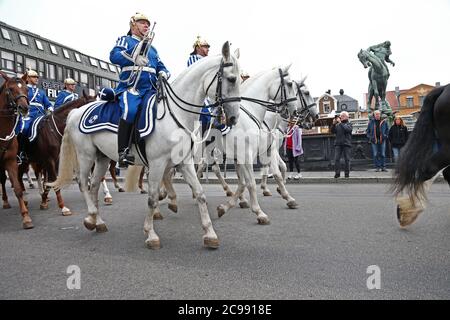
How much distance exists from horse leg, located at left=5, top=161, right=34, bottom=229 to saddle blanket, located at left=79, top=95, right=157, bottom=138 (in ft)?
5.74

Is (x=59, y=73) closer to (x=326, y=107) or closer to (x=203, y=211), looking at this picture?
(x=203, y=211)

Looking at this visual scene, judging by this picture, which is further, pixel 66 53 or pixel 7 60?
pixel 66 53

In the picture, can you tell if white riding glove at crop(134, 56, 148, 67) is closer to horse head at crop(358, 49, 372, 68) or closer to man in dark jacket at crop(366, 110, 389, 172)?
man in dark jacket at crop(366, 110, 389, 172)

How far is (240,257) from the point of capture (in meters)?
4.32

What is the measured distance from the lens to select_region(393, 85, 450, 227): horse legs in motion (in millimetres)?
3807

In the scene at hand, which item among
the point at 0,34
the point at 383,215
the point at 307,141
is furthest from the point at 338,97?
the point at 383,215

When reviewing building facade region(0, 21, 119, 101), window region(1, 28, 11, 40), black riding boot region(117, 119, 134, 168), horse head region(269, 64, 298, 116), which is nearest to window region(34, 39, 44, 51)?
building facade region(0, 21, 119, 101)

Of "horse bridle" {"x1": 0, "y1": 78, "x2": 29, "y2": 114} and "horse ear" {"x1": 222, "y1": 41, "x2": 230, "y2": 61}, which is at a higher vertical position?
"horse ear" {"x1": 222, "y1": 41, "x2": 230, "y2": 61}

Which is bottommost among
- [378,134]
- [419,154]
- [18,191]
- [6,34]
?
[18,191]

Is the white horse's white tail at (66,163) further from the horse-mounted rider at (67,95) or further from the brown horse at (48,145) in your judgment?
the horse-mounted rider at (67,95)

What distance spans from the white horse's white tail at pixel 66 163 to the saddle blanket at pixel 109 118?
978mm

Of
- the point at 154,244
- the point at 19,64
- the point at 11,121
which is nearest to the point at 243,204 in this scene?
the point at 154,244

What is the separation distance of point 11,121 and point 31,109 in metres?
2.33
